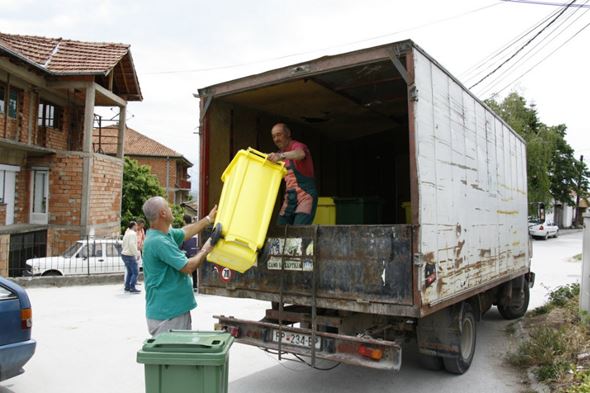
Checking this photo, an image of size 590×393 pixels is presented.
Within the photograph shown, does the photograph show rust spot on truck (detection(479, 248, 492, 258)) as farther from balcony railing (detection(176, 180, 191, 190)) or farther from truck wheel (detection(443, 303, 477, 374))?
balcony railing (detection(176, 180, 191, 190))

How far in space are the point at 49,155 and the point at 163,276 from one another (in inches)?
670

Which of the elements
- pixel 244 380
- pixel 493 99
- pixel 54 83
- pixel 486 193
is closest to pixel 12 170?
pixel 54 83

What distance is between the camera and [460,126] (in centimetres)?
516

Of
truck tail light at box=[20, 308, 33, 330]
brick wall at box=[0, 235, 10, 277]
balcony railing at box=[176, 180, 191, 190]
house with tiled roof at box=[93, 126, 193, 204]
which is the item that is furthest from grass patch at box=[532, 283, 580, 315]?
balcony railing at box=[176, 180, 191, 190]

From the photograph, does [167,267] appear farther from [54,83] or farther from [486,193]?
[54,83]

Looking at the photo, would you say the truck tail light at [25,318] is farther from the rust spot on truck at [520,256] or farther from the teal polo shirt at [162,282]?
the rust spot on truck at [520,256]

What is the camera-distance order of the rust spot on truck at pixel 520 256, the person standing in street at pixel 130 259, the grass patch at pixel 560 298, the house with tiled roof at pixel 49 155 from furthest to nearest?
A: the house with tiled roof at pixel 49 155
the person standing in street at pixel 130 259
the grass patch at pixel 560 298
the rust spot on truck at pixel 520 256

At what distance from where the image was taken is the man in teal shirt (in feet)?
12.9

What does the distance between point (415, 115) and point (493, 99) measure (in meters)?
35.4

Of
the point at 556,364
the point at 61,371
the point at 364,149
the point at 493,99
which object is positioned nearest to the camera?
the point at 556,364

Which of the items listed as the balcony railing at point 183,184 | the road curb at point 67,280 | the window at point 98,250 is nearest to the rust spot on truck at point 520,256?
the road curb at point 67,280

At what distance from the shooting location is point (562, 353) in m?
5.38

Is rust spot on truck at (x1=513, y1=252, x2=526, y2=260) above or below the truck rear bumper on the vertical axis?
above

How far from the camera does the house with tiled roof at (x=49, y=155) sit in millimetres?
17266
